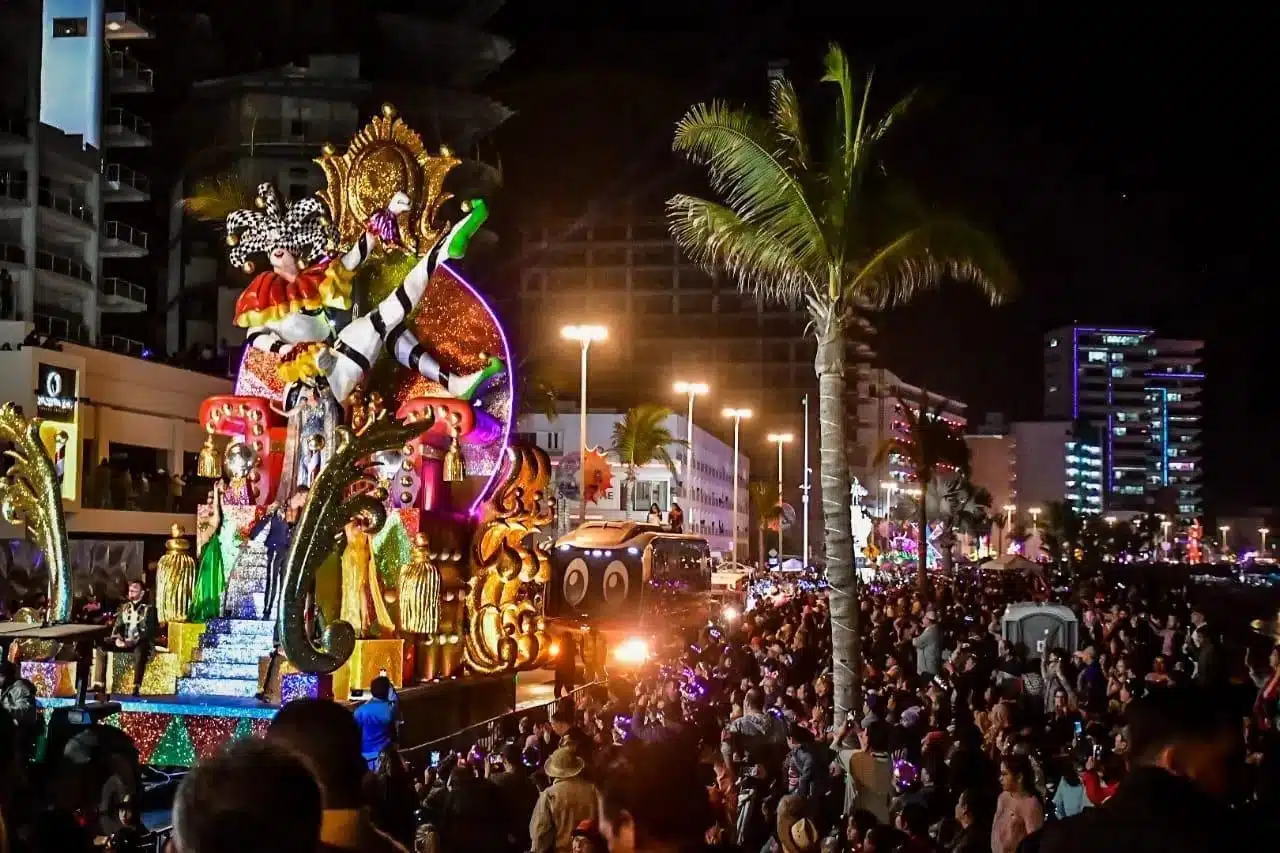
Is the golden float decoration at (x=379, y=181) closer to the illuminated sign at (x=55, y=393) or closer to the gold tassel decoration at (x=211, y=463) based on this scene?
the gold tassel decoration at (x=211, y=463)

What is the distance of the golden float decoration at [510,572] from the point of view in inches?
734

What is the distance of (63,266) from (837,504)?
121ft

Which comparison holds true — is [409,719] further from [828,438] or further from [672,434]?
[672,434]

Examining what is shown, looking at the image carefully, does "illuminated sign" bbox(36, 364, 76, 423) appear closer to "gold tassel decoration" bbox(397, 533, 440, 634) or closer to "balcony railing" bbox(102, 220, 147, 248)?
"balcony railing" bbox(102, 220, 147, 248)

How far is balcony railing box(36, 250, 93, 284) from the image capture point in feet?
146

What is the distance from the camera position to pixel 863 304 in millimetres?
17547

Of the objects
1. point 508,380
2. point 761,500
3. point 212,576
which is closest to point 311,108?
point 761,500

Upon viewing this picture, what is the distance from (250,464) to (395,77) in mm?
50104

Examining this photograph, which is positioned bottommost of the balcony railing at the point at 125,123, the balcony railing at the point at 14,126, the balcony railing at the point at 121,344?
the balcony railing at the point at 121,344

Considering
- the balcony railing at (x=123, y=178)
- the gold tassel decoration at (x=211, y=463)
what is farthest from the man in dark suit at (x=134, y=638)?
the balcony railing at (x=123, y=178)

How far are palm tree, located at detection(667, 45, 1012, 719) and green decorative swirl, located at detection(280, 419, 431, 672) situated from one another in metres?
4.50

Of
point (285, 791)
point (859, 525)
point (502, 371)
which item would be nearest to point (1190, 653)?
point (502, 371)

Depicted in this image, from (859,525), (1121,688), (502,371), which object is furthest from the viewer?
(859,525)

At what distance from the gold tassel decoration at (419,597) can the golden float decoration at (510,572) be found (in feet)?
4.24
